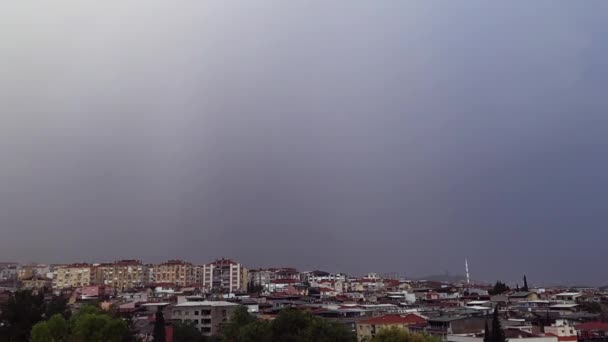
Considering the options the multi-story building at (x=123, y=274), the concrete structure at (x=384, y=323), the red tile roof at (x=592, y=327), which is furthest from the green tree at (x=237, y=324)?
the multi-story building at (x=123, y=274)

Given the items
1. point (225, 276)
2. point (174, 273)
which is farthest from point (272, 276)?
point (174, 273)

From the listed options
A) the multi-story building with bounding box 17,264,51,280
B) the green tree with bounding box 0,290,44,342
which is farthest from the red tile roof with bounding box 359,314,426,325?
the multi-story building with bounding box 17,264,51,280

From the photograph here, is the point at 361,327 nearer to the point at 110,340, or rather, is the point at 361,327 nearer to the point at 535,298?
the point at 110,340

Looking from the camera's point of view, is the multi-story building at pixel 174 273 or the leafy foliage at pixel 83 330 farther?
the multi-story building at pixel 174 273

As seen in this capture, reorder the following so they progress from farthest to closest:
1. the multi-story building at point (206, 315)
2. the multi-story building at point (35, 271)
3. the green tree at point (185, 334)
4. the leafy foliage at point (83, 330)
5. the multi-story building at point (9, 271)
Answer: the multi-story building at point (9, 271), the multi-story building at point (35, 271), the multi-story building at point (206, 315), the green tree at point (185, 334), the leafy foliage at point (83, 330)

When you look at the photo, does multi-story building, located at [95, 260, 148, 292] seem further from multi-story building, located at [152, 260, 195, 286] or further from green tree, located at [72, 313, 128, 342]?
green tree, located at [72, 313, 128, 342]

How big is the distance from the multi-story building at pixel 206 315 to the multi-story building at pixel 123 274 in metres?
40.8

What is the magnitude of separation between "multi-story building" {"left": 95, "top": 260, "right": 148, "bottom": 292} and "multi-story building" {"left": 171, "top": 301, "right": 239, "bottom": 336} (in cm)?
4085

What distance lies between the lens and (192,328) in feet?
110

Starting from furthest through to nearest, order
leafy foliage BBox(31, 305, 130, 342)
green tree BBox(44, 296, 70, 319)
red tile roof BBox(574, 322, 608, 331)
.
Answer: green tree BBox(44, 296, 70, 319) < red tile roof BBox(574, 322, 608, 331) < leafy foliage BBox(31, 305, 130, 342)

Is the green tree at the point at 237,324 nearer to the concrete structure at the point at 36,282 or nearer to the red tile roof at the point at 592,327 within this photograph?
the red tile roof at the point at 592,327

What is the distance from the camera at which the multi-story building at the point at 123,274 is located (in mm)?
77688

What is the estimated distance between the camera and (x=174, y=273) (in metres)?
81.6

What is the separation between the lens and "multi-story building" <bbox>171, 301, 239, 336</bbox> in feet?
128
